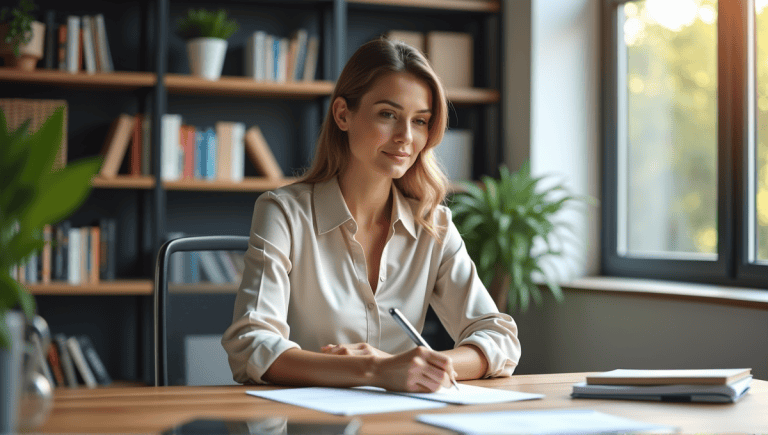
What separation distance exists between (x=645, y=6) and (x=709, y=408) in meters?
2.67

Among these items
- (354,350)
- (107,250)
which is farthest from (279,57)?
(354,350)

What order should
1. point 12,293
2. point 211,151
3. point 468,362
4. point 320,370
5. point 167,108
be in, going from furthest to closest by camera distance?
point 167,108 < point 211,151 < point 468,362 < point 320,370 < point 12,293

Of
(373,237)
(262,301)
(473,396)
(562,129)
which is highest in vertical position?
(562,129)

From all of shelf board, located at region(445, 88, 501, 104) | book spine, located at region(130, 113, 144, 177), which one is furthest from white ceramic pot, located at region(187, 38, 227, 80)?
shelf board, located at region(445, 88, 501, 104)

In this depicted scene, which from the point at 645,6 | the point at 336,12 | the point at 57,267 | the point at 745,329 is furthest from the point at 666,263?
the point at 57,267

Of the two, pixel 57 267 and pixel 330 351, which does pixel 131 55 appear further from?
pixel 330 351

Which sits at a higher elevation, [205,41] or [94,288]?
[205,41]

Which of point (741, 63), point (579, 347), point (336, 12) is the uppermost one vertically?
point (336, 12)

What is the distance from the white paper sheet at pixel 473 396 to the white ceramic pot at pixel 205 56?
2.33m

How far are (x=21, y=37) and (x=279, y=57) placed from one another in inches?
40.1

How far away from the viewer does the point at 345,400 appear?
116 cm

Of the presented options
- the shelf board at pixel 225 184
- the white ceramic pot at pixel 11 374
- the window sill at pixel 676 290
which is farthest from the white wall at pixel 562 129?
the white ceramic pot at pixel 11 374

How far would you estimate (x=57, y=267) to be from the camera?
10.4 ft

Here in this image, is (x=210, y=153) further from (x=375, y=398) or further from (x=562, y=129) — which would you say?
(x=375, y=398)
